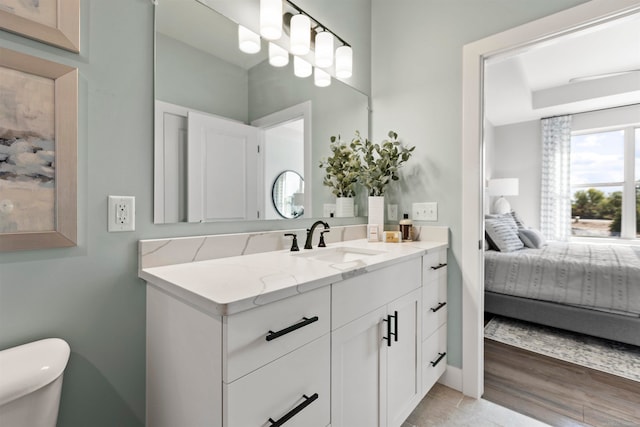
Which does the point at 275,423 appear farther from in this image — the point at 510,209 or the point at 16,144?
the point at 510,209

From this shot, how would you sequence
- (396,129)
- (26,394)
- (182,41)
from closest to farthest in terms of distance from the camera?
(26,394) < (182,41) < (396,129)

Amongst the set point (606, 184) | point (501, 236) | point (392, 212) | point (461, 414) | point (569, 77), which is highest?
point (569, 77)

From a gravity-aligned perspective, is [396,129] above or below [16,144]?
above

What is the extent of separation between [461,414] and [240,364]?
142 centimetres

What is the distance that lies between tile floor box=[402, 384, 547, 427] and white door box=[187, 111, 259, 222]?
4.40 ft

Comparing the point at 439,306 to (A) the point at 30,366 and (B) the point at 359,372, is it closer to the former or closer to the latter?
(B) the point at 359,372

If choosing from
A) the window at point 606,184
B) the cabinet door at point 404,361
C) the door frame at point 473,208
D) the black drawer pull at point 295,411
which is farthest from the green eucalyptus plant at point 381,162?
the window at point 606,184

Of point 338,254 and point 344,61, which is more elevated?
point 344,61

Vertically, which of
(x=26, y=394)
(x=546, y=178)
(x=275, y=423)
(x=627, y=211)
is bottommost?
(x=275, y=423)

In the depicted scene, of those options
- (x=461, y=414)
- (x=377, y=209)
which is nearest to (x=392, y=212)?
(x=377, y=209)

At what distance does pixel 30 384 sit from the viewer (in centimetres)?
66

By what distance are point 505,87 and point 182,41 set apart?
381 centimetres

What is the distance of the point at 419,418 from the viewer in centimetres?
150

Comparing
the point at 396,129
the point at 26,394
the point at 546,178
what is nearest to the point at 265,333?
the point at 26,394
